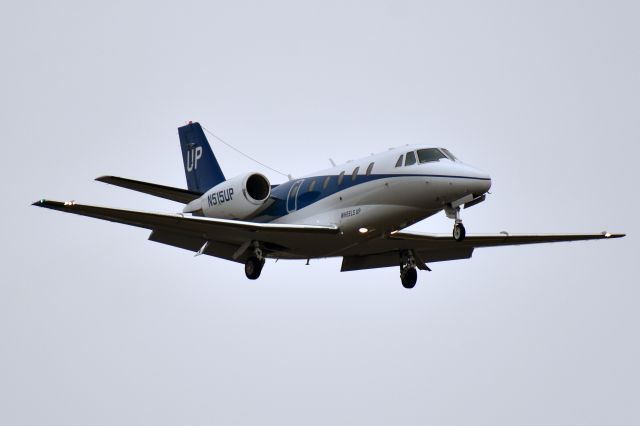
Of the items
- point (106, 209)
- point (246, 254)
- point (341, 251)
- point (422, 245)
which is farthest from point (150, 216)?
point (422, 245)

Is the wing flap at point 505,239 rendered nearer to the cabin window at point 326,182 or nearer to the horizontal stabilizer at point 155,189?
the cabin window at point 326,182

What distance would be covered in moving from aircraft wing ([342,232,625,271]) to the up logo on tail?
625cm

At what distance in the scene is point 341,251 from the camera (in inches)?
1250

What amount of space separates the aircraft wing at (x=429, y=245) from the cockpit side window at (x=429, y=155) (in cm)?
355

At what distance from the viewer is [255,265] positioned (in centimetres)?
3081

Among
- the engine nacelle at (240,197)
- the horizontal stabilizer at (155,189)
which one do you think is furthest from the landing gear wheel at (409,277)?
the horizontal stabilizer at (155,189)

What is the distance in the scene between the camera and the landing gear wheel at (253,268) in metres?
30.8

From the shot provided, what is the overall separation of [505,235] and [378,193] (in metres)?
5.61

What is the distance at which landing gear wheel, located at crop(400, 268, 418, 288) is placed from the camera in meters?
32.7

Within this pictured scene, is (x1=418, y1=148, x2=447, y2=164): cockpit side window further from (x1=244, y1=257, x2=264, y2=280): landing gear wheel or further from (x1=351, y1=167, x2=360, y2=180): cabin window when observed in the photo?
(x1=244, y1=257, x2=264, y2=280): landing gear wheel

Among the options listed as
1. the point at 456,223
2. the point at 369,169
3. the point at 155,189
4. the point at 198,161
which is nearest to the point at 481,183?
the point at 456,223

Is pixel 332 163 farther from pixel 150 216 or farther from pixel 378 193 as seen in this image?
pixel 150 216

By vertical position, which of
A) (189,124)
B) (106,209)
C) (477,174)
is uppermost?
(189,124)

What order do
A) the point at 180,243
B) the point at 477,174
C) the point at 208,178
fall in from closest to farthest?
1. the point at 477,174
2. the point at 180,243
3. the point at 208,178
